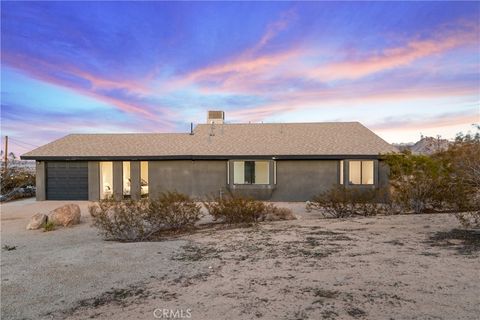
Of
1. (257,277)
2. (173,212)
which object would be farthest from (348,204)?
(257,277)

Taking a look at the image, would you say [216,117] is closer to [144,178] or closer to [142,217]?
[144,178]

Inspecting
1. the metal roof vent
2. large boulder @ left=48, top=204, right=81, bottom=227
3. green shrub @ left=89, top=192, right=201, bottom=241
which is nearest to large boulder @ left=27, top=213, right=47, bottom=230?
large boulder @ left=48, top=204, right=81, bottom=227

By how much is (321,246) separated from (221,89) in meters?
15.9

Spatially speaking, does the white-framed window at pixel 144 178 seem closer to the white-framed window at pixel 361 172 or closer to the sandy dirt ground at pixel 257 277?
the sandy dirt ground at pixel 257 277

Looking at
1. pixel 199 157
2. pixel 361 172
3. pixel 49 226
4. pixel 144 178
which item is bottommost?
pixel 49 226

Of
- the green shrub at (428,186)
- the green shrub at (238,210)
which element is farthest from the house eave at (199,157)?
the green shrub at (238,210)

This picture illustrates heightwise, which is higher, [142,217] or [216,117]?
[216,117]

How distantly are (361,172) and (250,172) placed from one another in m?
5.93

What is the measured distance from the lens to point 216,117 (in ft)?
80.7

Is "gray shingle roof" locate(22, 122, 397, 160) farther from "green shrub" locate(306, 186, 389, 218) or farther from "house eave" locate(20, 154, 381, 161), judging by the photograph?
"green shrub" locate(306, 186, 389, 218)

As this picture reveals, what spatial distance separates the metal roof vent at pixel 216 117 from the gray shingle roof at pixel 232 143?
5.07ft

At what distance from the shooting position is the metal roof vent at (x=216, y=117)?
2450cm

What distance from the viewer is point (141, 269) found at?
5.74 m

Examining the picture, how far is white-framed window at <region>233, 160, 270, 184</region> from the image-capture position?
59.7 feet
